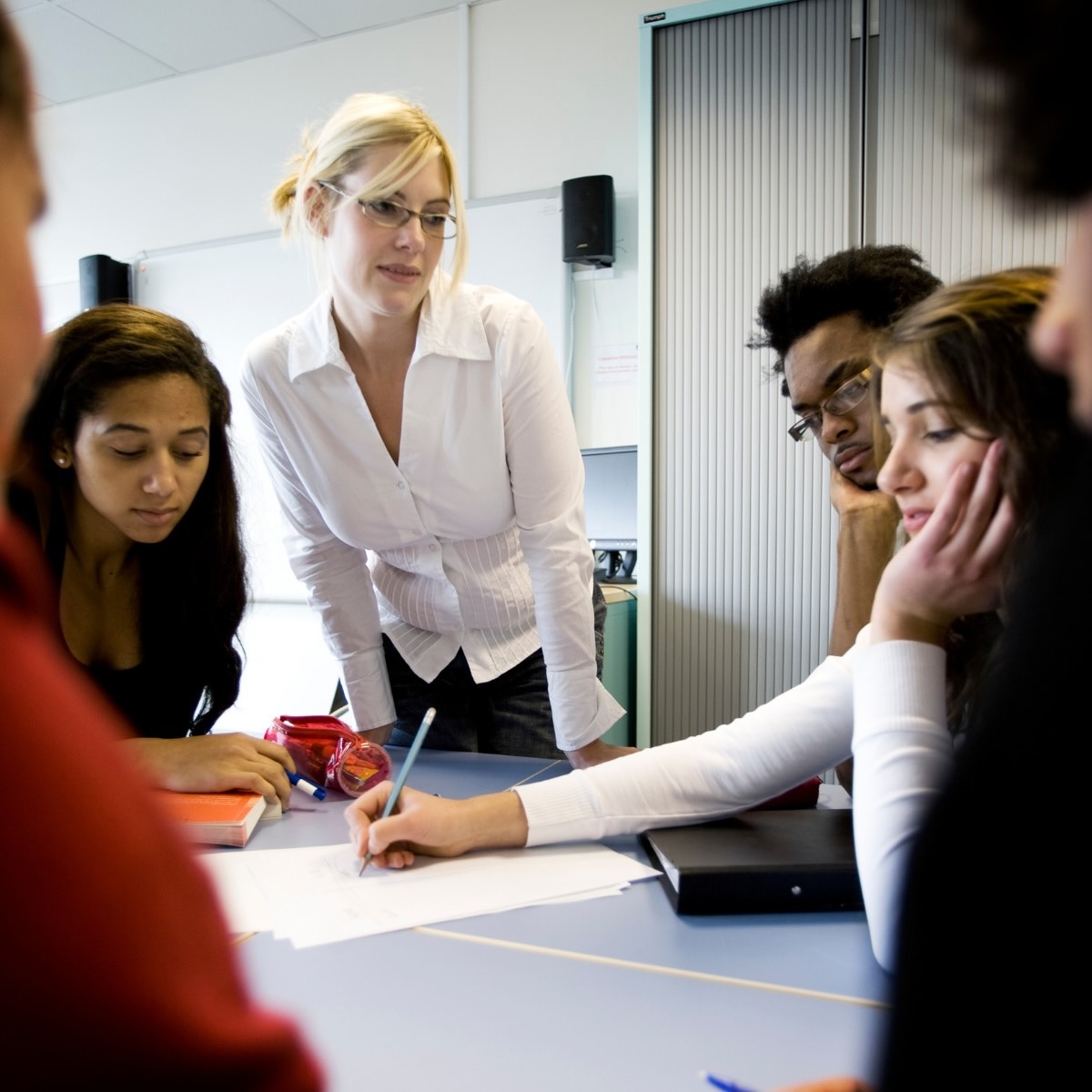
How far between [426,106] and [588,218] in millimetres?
934

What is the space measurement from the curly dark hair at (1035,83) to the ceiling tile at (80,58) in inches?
157

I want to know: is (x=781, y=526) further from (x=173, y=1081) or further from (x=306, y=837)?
(x=173, y=1081)

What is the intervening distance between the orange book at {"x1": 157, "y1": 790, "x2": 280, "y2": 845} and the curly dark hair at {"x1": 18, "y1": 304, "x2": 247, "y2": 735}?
1.05ft

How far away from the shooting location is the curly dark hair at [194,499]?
4.49 feet

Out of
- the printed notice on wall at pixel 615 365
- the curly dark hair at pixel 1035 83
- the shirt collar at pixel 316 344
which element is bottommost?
the curly dark hair at pixel 1035 83

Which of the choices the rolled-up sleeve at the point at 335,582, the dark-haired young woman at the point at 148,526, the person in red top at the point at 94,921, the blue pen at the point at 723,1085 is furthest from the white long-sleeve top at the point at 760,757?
the person in red top at the point at 94,921

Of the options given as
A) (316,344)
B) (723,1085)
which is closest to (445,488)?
(316,344)

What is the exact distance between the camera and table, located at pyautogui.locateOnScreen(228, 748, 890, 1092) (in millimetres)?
656

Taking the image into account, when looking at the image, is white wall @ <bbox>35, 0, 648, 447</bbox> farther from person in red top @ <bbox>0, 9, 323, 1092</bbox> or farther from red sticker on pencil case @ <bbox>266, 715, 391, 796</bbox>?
person in red top @ <bbox>0, 9, 323, 1092</bbox>

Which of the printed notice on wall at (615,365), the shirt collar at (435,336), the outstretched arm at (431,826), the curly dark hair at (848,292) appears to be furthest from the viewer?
the printed notice on wall at (615,365)

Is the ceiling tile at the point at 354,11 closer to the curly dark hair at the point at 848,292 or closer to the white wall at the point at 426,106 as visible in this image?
the white wall at the point at 426,106

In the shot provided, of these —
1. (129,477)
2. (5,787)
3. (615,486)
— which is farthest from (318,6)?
(5,787)

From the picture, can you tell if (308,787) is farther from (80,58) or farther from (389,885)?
(80,58)

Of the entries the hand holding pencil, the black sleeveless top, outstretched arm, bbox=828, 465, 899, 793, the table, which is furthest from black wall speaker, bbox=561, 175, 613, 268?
the table
